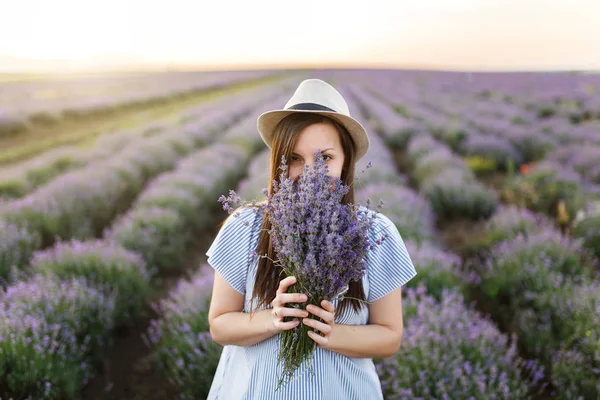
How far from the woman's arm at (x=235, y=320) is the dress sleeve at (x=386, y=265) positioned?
379 millimetres

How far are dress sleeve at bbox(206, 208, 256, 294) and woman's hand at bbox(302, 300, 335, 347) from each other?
0.38 meters

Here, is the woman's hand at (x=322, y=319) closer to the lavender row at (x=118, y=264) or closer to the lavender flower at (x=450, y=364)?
the lavender flower at (x=450, y=364)

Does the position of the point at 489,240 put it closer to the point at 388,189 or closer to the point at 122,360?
the point at 388,189

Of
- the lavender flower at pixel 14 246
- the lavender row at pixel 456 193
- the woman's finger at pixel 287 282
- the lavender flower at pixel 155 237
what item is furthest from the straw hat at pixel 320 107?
the lavender row at pixel 456 193

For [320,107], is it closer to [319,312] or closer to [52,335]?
[319,312]

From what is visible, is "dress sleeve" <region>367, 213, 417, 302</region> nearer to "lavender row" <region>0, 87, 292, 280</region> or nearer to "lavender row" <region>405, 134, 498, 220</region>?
"lavender row" <region>0, 87, 292, 280</region>

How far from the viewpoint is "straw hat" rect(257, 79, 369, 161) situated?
1384 millimetres

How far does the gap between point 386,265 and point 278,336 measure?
1.45 feet

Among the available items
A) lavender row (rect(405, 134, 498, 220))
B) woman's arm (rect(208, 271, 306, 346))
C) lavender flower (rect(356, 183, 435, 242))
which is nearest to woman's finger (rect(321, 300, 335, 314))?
woman's arm (rect(208, 271, 306, 346))

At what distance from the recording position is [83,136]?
13375 mm

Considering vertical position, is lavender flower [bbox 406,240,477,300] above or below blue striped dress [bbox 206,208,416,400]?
below

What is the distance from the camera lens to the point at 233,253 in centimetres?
145

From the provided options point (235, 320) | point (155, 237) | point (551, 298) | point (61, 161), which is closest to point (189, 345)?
point (235, 320)

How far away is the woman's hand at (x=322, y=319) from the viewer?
3.65 ft
